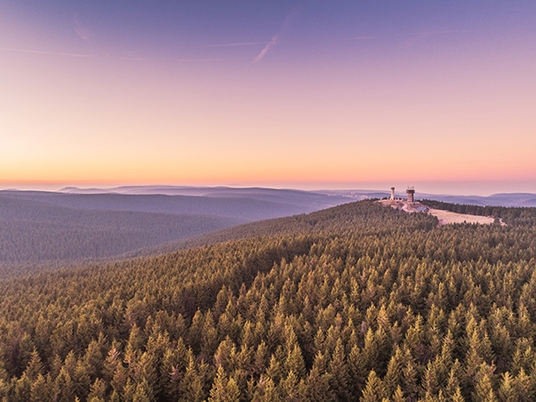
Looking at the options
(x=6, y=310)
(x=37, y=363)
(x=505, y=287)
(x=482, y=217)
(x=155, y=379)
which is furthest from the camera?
(x=482, y=217)

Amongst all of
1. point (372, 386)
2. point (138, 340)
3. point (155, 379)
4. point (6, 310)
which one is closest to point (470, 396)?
point (372, 386)

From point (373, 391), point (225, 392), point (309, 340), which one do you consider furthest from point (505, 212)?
point (225, 392)

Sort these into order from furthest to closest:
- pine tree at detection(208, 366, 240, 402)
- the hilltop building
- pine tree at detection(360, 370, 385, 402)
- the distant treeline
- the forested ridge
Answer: the hilltop building
the distant treeline
the forested ridge
pine tree at detection(208, 366, 240, 402)
pine tree at detection(360, 370, 385, 402)

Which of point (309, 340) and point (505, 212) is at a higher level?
point (505, 212)

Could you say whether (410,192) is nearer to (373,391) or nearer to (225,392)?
(373,391)

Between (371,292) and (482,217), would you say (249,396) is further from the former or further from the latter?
(482,217)

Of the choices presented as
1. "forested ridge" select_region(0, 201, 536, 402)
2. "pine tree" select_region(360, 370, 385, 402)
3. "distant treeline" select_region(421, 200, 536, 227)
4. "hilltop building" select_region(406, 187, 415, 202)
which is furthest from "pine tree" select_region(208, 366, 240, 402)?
"hilltop building" select_region(406, 187, 415, 202)

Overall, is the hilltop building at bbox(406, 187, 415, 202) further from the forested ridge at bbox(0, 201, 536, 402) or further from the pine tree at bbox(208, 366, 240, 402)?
the pine tree at bbox(208, 366, 240, 402)

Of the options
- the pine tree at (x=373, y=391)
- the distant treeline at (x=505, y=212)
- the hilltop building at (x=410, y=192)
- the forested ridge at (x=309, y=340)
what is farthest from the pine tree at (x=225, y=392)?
the hilltop building at (x=410, y=192)
